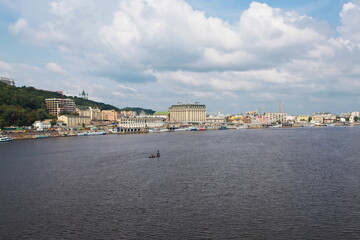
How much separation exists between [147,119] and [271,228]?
123 metres

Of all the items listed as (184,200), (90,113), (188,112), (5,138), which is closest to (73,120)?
(90,113)

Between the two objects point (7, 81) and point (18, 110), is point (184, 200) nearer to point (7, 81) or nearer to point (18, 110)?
point (18, 110)

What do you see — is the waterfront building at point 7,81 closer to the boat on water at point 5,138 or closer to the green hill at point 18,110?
the green hill at point 18,110

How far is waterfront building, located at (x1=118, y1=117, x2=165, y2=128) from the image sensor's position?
129 meters

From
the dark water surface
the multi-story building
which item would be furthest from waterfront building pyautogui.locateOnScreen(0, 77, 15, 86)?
the dark water surface

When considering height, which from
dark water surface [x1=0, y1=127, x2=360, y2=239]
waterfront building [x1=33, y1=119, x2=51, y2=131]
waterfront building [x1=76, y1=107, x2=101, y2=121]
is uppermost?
waterfront building [x1=76, y1=107, x2=101, y2=121]

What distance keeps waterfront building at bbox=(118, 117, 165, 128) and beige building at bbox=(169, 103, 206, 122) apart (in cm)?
4056

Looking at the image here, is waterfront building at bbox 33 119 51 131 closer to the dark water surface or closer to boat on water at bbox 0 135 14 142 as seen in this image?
boat on water at bbox 0 135 14 142

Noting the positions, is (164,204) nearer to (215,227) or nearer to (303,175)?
(215,227)

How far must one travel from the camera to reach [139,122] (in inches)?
5231

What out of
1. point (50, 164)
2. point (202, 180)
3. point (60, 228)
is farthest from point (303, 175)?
point (50, 164)

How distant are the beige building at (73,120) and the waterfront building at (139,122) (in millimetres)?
13115

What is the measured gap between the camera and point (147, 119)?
455 feet

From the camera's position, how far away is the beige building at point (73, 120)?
115856 millimetres
